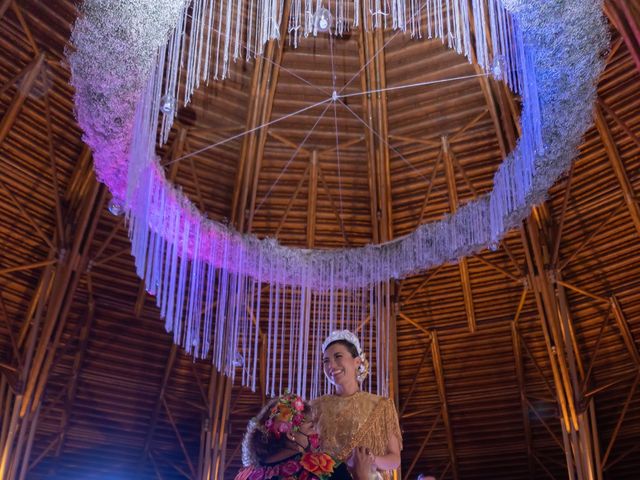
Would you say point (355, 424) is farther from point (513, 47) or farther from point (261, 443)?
point (513, 47)

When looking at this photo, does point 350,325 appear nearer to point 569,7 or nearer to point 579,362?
point 579,362

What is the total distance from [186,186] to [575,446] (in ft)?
25.3

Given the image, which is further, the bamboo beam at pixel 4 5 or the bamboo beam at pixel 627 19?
the bamboo beam at pixel 4 5

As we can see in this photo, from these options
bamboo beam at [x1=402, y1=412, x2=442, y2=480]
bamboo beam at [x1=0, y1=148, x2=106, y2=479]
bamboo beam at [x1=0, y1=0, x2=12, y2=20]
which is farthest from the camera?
bamboo beam at [x1=402, y1=412, x2=442, y2=480]

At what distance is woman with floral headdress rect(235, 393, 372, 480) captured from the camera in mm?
3814

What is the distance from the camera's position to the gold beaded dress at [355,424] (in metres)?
5.61

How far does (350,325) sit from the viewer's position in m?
15.2

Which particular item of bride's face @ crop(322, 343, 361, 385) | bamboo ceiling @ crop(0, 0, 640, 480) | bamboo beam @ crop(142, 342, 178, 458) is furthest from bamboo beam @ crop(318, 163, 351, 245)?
bride's face @ crop(322, 343, 361, 385)

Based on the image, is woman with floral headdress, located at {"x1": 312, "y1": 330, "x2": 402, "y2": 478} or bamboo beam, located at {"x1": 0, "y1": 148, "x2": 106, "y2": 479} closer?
woman with floral headdress, located at {"x1": 312, "y1": 330, "x2": 402, "y2": 478}

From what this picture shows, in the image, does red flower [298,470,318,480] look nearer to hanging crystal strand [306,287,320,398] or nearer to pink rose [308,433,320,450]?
pink rose [308,433,320,450]

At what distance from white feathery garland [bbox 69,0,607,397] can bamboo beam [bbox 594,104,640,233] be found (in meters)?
1.95

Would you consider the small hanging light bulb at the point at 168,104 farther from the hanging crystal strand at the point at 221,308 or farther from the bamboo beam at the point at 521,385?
the bamboo beam at the point at 521,385

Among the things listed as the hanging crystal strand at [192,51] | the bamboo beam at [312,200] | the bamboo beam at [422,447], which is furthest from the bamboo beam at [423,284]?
the hanging crystal strand at [192,51]

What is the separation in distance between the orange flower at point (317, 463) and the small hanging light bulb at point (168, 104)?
23.9 feet
